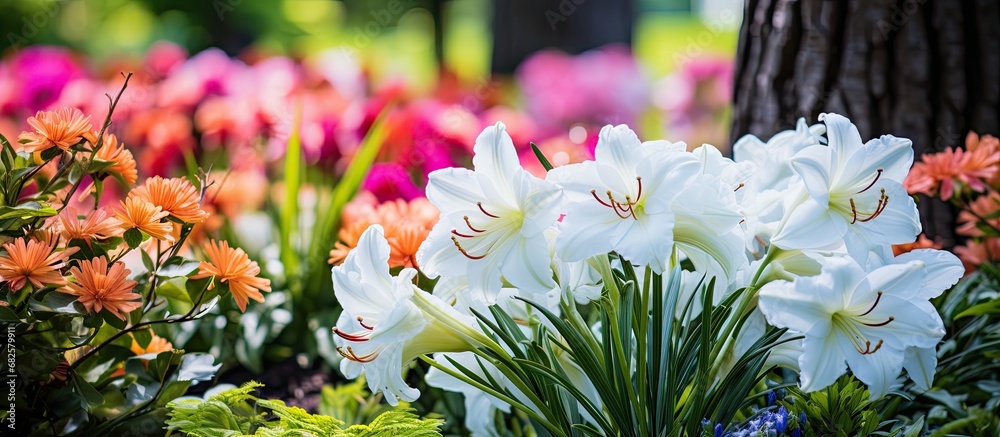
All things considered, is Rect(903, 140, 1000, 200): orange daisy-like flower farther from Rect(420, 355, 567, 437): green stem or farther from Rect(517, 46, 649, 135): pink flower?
Rect(517, 46, 649, 135): pink flower

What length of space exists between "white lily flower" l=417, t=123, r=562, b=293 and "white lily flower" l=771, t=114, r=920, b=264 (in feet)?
0.89

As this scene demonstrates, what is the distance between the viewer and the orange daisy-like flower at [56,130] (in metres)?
1.14

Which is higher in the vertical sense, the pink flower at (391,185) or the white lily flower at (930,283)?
the white lily flower at (930,283)

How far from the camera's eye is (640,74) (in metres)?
4.85

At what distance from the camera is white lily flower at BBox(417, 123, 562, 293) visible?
93cm

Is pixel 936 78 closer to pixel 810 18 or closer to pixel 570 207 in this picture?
pixel 810 18

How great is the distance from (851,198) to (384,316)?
535mm

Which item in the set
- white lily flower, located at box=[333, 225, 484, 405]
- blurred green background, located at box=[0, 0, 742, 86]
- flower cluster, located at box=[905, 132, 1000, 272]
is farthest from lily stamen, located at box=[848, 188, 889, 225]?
blurred green background, located at box=[0, 0, 742, 86]

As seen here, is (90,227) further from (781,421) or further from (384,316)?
(781,421)

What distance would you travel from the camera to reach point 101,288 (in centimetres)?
106

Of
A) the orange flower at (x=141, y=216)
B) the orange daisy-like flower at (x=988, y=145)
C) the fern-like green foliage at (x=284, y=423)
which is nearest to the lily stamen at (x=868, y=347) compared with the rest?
the fern-like green foliage at (x=284, y=423)

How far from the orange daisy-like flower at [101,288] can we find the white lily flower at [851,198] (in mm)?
Result: 771

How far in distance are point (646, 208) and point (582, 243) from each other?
8cm

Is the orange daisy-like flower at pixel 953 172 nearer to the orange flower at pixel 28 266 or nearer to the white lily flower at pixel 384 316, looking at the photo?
the white lily flower at pixel 384 316
